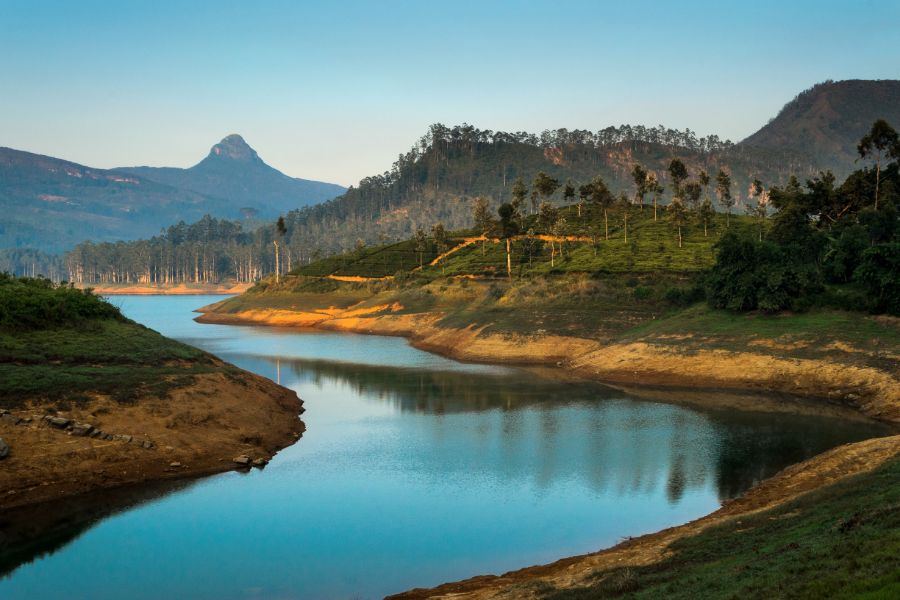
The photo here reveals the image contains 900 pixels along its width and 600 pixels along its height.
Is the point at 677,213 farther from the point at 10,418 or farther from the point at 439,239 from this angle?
the point at 10,418

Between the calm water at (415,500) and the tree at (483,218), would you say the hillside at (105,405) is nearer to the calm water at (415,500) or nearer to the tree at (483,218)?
the calm water at (415,500)

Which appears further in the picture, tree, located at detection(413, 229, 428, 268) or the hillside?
tree, located at detection(413, 229, 428, 268)

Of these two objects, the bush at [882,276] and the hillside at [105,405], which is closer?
the hillside at [105,405]

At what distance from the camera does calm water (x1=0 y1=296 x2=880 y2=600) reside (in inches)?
1001

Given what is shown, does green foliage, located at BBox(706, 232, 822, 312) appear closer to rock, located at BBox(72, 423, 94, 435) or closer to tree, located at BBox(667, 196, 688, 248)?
tree, located at BBox(667, 196, 688, 248)

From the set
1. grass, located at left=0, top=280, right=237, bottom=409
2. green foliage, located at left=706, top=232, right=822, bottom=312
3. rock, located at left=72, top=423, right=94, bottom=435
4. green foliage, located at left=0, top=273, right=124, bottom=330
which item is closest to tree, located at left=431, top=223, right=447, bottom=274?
green foliage, located at left=706, top=232, right=822, bottom=312

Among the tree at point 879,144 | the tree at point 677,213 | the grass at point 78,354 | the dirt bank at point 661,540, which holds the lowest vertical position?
the dirt bank at point 661,540

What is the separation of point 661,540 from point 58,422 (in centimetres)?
2923

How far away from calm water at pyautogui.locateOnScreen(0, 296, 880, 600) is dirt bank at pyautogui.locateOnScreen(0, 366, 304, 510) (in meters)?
1.71

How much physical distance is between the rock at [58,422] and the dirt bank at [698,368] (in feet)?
144

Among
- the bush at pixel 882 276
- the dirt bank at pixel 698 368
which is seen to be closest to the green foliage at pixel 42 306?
the dirt bank at pixel 698 368

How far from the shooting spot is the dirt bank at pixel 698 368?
2052 inches

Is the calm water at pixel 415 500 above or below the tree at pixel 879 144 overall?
below

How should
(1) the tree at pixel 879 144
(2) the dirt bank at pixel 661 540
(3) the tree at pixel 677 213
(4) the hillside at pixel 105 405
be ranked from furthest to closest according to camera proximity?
(3) the tree at pixel 677 213, (1) the tree at pixel 879 144, (4) the hillside at pixel 105 405, (2) the dirt bank at pixel 661 540
